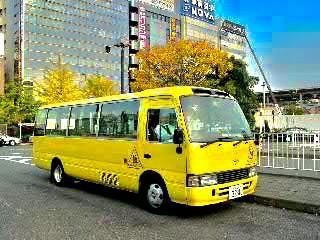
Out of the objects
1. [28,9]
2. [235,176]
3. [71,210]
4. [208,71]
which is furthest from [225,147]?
[28,9]

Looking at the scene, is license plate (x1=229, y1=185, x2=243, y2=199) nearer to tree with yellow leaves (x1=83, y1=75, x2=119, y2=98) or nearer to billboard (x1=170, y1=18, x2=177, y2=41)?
tree with yellow leaves (x1=83, y1=75, x2=119, y2=98)

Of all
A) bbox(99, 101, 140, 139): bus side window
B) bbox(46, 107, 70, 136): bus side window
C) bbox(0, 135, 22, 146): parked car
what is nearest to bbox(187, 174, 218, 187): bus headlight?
bbox(99, 101, 140, 139): bus side window

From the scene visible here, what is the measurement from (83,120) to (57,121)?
5.10 ft

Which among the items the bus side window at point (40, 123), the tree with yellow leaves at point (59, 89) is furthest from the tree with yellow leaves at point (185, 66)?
the bus side window at point (40, 123)

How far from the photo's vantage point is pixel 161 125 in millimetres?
7777

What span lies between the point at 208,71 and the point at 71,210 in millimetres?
25783

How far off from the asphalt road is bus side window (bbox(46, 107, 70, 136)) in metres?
2.13

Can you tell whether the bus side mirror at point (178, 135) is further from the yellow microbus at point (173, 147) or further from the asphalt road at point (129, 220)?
the asphalt road at point (129, 220)

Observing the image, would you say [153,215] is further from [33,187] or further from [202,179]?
[33,187]

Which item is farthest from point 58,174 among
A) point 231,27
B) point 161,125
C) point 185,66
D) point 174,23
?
point 231,27

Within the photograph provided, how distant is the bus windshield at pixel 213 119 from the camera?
7316 millimetres

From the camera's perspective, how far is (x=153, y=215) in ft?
25.5

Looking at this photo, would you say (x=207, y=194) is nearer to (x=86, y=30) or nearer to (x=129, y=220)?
(x=129, y=220)

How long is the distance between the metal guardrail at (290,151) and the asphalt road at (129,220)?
4177 millimetres
